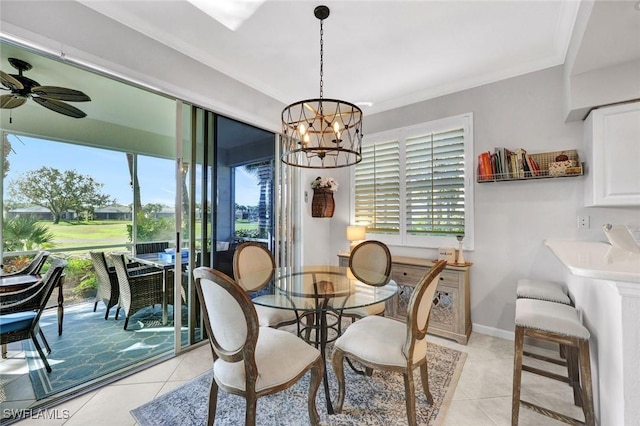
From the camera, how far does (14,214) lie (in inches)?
141

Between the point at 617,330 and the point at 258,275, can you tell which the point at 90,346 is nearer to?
the point at 258,275

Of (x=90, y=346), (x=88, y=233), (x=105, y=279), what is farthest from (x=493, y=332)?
(x=88, y=233)

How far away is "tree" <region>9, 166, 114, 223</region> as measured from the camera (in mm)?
3680

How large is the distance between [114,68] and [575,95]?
3804mm

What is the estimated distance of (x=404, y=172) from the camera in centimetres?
354

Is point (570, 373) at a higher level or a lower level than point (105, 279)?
lower

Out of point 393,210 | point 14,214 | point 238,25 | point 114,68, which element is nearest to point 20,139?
point 14,214

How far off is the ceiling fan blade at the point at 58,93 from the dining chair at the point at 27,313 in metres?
1.52

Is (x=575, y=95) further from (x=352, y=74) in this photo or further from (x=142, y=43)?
(x=142, y=43)

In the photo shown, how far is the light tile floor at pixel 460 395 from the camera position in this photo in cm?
171

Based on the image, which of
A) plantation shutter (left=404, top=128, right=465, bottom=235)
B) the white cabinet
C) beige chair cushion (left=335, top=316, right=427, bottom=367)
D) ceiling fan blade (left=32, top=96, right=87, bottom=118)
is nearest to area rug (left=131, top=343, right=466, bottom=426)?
beige chair cushion (left=335, top=316, right=427, bottom=367)

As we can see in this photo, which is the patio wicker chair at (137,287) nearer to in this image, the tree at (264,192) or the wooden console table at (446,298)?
the tree at (264,192)

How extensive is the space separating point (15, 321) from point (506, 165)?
4.52 meters

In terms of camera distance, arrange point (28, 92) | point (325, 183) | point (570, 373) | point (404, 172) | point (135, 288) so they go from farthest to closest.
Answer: point (325, 183)
point (404, 172)
point (135, 288)
point (28, 92)
point (570, 373)
